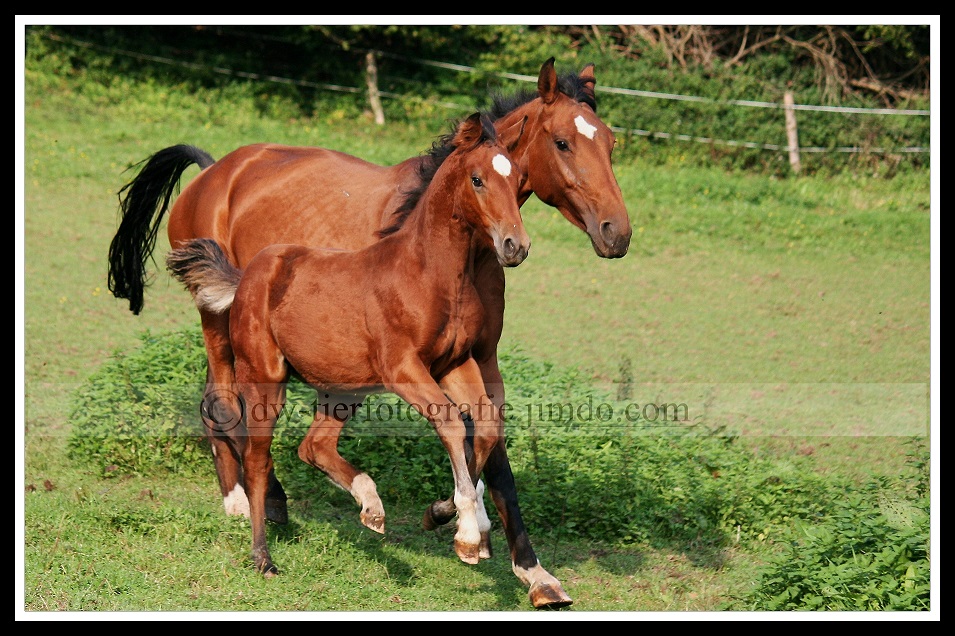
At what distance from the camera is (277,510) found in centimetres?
694

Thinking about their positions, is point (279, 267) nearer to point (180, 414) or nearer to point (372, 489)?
point (372, 489)

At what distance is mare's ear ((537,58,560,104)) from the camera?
5973 mm

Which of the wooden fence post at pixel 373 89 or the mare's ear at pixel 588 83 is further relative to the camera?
the wooden fence post at pixel 373 89

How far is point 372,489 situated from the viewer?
18.5 ft

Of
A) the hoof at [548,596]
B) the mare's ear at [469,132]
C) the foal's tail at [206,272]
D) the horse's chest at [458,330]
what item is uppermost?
the mare's ear at [469,132]

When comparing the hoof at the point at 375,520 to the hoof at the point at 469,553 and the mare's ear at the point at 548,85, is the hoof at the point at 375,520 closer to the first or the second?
the hoof at the point at 469,553

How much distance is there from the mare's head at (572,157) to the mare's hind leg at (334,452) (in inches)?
62.5

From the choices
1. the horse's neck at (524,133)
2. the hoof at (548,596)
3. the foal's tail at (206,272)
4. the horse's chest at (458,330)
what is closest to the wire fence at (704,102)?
the horse's neck at (524,133)

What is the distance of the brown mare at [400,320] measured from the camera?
5.27 meters

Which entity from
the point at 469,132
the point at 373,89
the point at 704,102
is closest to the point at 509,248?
the point at 469,132

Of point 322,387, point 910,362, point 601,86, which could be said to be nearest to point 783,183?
point 601,86

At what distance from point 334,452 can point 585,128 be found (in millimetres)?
2234

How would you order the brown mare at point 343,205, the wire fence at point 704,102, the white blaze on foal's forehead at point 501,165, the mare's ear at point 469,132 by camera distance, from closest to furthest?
the white blaze on foal's forehead at point 501,165 → the mare's ear at point 469,132 → the brown mare at point 343,205 → the wire fence at point 704,102

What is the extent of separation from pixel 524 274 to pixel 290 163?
5822 millimetres
